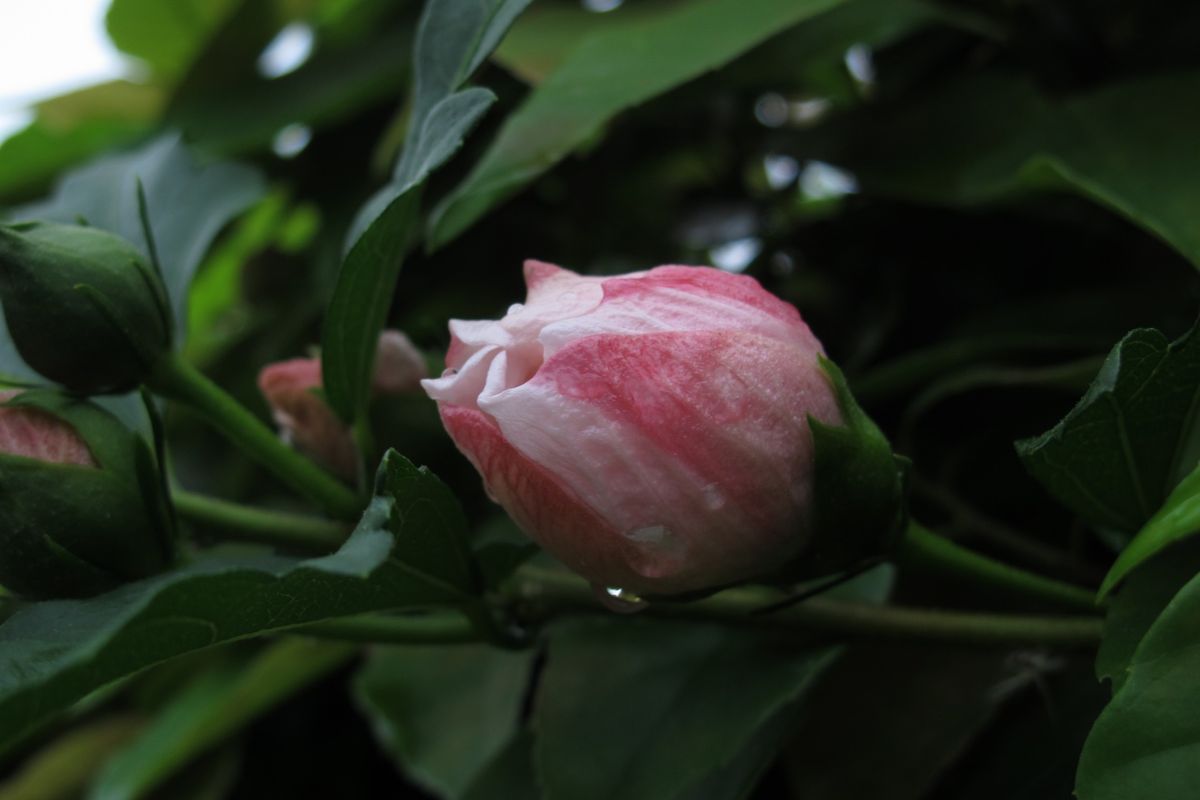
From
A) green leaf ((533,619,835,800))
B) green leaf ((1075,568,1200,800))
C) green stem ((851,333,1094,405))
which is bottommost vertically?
green leaf ((533,619,835,800))

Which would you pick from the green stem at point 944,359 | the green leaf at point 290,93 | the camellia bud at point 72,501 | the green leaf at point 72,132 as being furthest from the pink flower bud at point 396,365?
the green leaf at point 72,132

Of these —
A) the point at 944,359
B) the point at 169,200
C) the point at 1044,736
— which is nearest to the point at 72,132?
the point at 169,200

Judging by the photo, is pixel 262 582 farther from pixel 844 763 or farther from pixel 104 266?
pixel 844 763

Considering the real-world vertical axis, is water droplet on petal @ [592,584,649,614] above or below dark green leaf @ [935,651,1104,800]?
above

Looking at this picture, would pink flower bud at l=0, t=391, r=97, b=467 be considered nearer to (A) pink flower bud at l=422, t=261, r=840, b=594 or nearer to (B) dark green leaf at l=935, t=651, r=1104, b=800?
(A) pink flower bud at l=422, t=261, r=840, b=594

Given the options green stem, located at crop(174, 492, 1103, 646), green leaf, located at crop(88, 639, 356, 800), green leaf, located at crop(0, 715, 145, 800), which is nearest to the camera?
green stem, located at crop(174, 492, 1103, 646)

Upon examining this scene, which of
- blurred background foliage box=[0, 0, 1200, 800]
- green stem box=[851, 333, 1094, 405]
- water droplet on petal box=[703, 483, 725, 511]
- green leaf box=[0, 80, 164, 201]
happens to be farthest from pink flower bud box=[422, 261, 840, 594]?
green leaf box=[0, 80, 164, 201]
